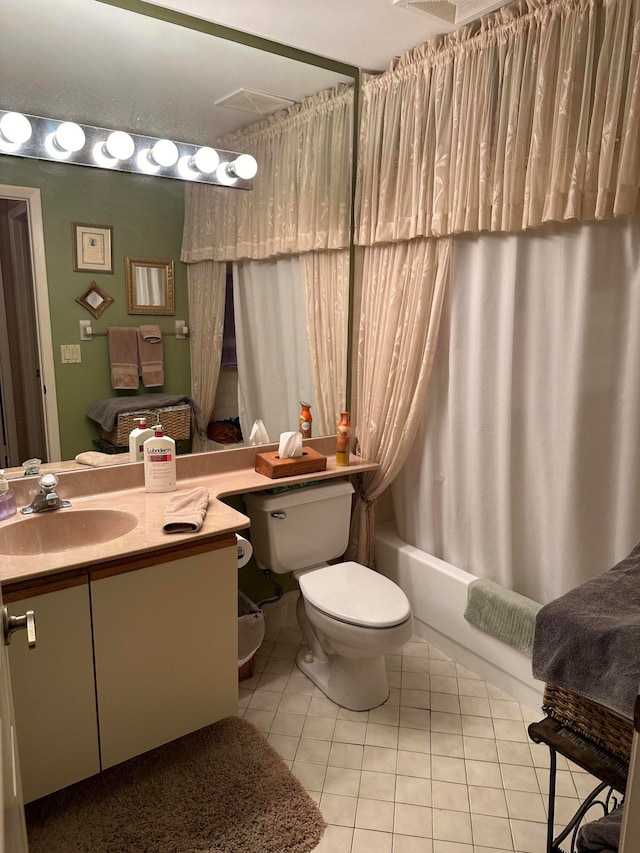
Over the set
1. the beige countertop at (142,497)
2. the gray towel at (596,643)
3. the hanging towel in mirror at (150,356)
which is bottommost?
the gray towel at (596,643)

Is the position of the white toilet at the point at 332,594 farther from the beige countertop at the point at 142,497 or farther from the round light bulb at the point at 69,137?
the round light bulb at the point at 69,137

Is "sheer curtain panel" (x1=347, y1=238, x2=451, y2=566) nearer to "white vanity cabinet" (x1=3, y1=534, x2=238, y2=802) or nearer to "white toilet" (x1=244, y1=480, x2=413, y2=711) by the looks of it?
"white toilet" (x1=244, y1=480, x2=413, y2=711)

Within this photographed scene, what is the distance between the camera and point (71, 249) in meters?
1.90

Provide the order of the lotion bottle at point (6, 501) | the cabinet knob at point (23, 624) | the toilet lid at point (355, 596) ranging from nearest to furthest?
the cabinet knob at point (23, 624), the lotion bottle at point (6, 501), the toilet lid at point (355, 596)

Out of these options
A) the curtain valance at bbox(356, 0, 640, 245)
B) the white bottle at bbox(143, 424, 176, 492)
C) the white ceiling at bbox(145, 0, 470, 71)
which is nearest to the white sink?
the white bottle at bbox(143, 424, 176, 492)

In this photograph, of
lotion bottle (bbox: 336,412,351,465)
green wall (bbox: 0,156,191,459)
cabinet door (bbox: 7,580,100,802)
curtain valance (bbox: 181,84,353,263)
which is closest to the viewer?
cabinet door (bbox: 7,580,100,802)

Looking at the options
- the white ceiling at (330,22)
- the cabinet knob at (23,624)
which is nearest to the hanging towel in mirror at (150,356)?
the white ceiling at (330,22)

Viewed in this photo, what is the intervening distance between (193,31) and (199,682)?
2194 mm

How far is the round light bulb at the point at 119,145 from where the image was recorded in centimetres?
191

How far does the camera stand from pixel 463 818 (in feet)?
5.51

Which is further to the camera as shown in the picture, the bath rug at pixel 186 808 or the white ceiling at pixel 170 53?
the white ceiling at pixel 170 53

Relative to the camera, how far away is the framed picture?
1903 millimetres

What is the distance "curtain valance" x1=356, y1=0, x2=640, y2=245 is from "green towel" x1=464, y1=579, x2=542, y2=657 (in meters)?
1.32

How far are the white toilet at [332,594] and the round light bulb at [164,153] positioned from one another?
1.27 m
